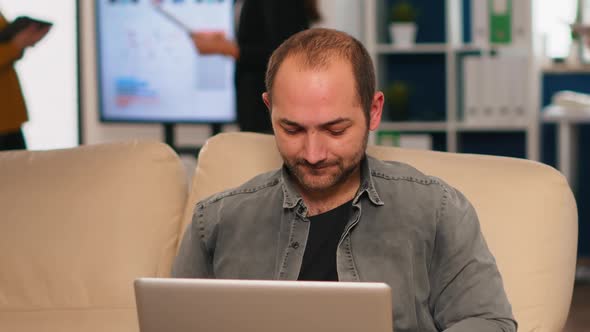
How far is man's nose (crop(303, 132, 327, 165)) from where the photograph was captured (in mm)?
1560

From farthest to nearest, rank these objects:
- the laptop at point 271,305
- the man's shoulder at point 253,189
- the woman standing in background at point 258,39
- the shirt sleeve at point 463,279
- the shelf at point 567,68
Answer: the shelf at point 567,68
the woman standing in background at point 258,39
the man's shoulder at point 253,189
the shirt sleeve at point 463,279
the laptop at point 271,305

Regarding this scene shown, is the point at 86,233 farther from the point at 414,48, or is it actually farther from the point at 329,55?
the point at 414,48

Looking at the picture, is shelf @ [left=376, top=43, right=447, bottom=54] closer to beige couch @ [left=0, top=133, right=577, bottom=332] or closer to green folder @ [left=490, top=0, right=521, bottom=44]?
green folder @ [left=490, top=0, right=521, bottom=44]

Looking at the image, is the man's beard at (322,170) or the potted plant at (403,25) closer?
the man's beard at (322,170)

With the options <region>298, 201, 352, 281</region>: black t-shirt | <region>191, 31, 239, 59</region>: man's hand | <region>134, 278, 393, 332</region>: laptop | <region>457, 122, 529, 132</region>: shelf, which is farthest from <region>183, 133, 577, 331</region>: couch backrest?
<region>457, 122, 529, 132</region>: shelf

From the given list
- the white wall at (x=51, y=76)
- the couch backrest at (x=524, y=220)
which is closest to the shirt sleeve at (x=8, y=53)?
the white wall at (x=51, y=76)

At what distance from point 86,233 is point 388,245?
0.78 metres

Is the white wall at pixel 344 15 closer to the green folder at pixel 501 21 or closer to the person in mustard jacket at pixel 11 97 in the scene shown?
the green folder at pixel 501 21

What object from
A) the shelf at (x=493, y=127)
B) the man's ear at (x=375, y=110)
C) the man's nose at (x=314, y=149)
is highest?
the man's ear at (x=375, y=110)

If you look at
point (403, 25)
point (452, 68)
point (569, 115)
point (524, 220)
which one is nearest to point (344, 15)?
point (403, 25)

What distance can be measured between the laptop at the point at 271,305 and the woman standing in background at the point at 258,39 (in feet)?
7.04

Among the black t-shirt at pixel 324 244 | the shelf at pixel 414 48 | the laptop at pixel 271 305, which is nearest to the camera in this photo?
the laptop at pixel 271 305

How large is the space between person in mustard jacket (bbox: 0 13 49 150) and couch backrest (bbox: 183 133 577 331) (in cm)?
157

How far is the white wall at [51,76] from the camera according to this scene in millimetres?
4648
